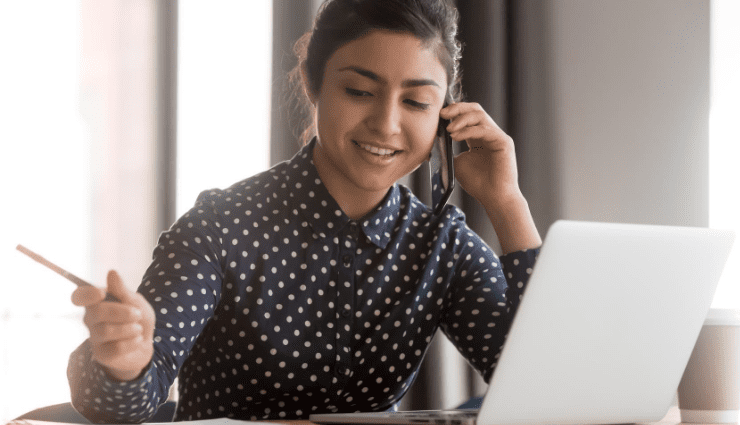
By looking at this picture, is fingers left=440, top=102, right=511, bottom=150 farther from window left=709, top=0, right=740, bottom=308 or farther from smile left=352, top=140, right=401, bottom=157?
window left=709, top=0, right=740, bottom=308

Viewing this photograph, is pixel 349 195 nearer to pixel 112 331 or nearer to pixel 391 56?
pixel 391 56

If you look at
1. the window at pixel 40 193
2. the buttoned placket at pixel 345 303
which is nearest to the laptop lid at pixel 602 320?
the buttoned placket at pixel 345 303

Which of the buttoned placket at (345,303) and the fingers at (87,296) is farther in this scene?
the buttoned placket at (345,303)

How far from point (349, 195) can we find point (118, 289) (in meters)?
0.60

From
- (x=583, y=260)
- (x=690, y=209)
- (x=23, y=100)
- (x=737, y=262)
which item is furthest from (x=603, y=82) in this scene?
(x=23, y=100)

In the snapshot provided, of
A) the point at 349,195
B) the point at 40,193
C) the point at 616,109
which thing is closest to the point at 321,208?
the point at 349,195

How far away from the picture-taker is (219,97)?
2.37 m

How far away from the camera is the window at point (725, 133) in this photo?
6.70 feet

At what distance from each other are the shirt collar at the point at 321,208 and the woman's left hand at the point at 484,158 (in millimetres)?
137

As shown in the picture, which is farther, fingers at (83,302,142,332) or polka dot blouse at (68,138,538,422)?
polka dot blouse at (68,138,538,422)

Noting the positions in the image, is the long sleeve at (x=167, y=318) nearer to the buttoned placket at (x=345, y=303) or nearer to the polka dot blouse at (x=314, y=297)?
the polka dot blouse at (x=314, y=297)

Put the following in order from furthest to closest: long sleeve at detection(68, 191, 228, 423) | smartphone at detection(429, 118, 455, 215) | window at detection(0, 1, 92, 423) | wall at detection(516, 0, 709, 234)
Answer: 1. window at detection(0, 1, 92, 423)
2. wall at detection(516, 0, 709, 234)
3. smartphone at detection(429, 118, 455, 215)
4. long sleeve at detection(68, 191, 228, 423)

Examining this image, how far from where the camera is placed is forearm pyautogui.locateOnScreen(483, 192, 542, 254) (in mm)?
1110

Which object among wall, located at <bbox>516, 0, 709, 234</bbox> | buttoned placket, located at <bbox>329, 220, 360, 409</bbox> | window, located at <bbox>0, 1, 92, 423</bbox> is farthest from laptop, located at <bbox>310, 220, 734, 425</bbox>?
window, located at <bbox>0, 1, 92, 423</bbox>
